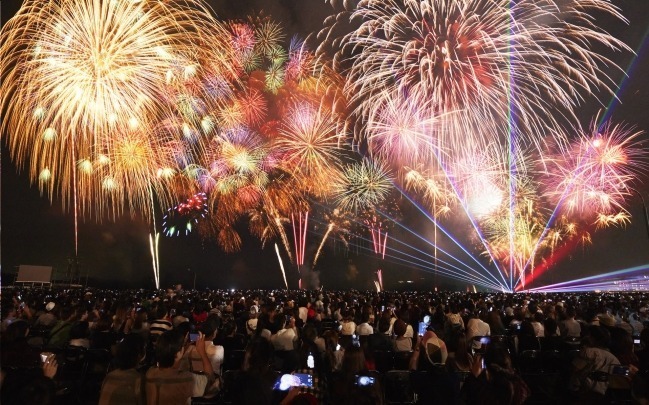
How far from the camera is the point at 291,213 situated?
36188 mm

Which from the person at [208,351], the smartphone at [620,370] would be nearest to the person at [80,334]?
the person at [208,351]

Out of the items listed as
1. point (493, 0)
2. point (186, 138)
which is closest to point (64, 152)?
point (186, 138)

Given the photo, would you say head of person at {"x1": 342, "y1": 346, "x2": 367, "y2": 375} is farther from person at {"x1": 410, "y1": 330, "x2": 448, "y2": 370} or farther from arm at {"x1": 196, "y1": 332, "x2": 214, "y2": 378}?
arm at {"x1": 196, "y1": 332, "x2": 214, "y2": 378}

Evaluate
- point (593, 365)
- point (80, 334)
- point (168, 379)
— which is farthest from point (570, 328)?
point (80, 334)

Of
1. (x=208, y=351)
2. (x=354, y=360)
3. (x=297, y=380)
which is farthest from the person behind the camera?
(x=208, y=351)

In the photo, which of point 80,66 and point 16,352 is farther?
point 80,66

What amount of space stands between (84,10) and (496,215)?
28978 mm

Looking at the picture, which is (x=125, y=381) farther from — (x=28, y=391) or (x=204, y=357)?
(x=204, y=357)

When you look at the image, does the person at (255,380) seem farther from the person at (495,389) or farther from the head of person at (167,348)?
the person at (495,389)

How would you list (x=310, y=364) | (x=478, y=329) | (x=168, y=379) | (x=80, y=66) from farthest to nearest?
(x=80, y=66)
(x=478, y=329)
(x=310, y=364)
(x=168, y=379)

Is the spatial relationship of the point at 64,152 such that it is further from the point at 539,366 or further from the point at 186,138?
the point at 539,366

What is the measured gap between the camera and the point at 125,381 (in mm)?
4145

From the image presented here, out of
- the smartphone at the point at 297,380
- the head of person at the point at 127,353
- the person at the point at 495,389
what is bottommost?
the smartphone at the point at 297,380

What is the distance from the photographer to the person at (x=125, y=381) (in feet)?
13.5
